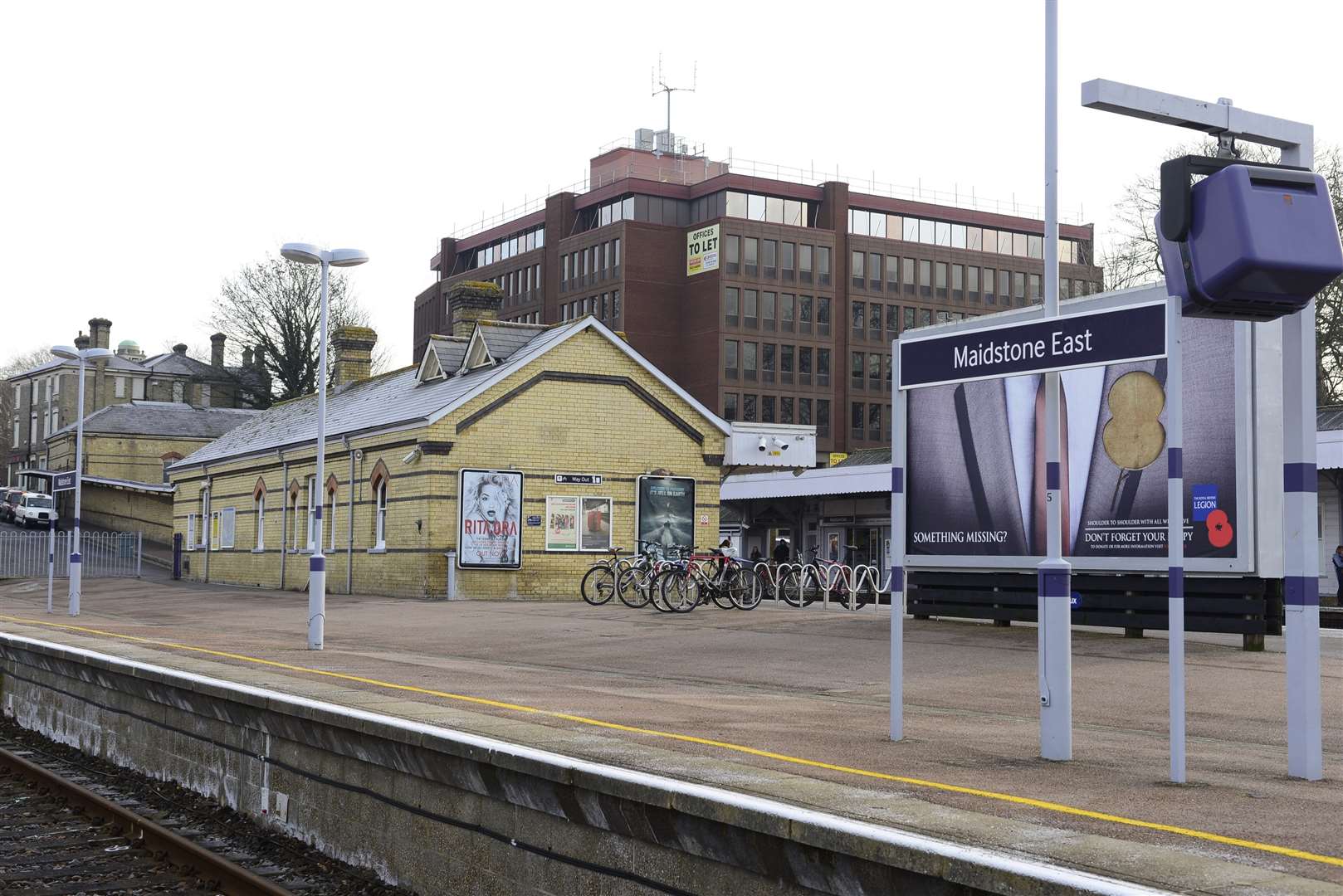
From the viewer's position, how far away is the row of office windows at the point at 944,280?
89875 mm

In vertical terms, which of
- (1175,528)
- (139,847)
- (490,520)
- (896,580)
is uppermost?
(1175,528)

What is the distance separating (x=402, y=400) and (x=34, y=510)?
46.9 meters

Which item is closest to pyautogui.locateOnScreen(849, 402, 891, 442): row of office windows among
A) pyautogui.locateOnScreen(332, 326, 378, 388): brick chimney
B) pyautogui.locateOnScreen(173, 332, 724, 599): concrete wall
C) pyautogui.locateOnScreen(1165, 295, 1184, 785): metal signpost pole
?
pyautogui.locateOnScreen(332, 326, 378, 388): brick chimney

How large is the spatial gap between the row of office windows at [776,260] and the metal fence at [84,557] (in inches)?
1597

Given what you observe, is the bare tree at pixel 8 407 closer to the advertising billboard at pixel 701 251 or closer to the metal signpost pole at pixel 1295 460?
the advertising billboard at pixel 701 251

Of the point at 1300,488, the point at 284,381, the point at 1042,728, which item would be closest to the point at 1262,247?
the point at 1300,488

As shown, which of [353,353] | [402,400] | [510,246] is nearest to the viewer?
[402,400]

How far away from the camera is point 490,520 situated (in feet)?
111

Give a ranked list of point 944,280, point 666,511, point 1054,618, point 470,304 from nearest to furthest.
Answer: point 1054,618, point 666,511, point 470,304, point 944,280

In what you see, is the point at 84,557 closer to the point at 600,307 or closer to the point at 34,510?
the point at 34,510

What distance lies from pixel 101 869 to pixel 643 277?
77765 mm

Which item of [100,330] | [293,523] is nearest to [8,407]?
[100,330]

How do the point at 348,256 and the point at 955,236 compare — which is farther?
the point at 955,236

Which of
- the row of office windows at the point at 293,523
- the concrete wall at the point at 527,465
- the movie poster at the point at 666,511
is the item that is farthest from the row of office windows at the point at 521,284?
the movie poster at the point at 666,511
